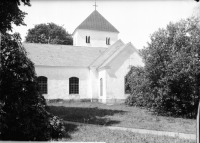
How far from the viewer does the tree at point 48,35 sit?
48.4 metres

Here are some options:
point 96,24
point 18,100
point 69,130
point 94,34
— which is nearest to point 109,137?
point 69,130

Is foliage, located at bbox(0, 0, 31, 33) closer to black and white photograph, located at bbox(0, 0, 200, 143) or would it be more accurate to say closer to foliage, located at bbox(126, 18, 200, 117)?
black and white photograph, located at bbox(0, 0, 200, 143)

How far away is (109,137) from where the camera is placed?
8586mm

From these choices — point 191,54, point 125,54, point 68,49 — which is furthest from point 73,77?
point 191,54

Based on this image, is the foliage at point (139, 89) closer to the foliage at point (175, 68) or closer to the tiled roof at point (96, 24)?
the foliage at point (175, 68)

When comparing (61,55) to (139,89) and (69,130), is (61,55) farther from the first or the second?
(69,130)

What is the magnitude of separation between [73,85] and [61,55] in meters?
4.15

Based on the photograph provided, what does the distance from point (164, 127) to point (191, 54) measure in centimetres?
568

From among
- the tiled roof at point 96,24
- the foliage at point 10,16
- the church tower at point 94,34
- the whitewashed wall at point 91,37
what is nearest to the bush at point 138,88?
the foliage at point 10,16

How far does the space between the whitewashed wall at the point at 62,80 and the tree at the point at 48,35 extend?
2485 centimetres

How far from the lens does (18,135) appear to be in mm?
7797

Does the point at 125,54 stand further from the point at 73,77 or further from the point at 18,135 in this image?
the point at 18,135

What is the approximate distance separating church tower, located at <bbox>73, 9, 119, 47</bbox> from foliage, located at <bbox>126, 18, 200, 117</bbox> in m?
23.0

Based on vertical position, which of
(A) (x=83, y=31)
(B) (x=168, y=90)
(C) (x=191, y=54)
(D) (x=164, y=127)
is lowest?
(D) (x=164, y=127)
